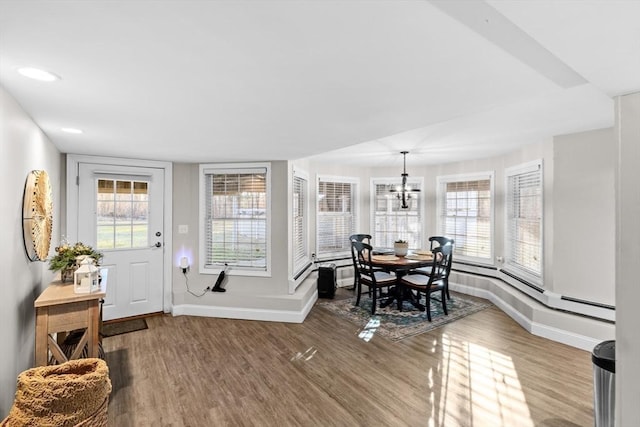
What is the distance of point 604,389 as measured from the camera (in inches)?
73.2

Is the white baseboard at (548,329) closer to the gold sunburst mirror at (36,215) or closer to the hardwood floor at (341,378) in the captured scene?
the hardwood floor at (341,378)

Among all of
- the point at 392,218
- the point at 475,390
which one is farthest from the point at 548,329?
the point at 392,218

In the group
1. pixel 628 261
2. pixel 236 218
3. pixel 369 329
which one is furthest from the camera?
pixel 236 218

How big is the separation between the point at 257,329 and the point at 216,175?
2.26 m

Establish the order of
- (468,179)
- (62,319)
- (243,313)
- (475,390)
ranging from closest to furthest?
(62,319), (475,390), (243,313), (468,179)

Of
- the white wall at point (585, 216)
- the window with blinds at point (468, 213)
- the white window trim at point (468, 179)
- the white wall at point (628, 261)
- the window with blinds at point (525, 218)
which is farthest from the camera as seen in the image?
the window with blinds at point (468, 213)

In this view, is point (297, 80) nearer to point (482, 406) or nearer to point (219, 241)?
point (482, 406)

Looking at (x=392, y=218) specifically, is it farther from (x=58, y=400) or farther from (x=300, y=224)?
(x=58, y=400)

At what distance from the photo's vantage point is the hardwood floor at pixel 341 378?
2256 mm

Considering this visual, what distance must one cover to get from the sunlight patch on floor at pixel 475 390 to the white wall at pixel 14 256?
284cm

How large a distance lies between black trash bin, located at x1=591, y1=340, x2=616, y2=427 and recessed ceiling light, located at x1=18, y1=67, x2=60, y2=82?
3.54 metres

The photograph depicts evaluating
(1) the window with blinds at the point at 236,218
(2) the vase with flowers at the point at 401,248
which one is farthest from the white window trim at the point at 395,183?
(1) the window with blinds at the point at 236,218

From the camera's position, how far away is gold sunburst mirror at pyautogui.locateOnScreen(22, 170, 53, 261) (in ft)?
7.23

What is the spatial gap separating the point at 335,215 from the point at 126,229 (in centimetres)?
344
